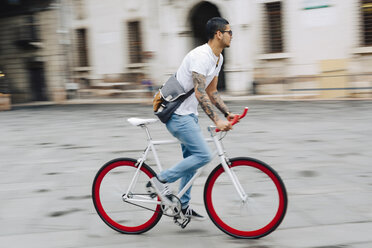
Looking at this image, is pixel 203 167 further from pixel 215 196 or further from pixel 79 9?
pixel 79 9

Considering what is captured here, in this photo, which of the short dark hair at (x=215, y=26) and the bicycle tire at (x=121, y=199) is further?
the bicycle tire at (x=121, y=199)

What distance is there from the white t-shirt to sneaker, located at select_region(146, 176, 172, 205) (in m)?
0.57

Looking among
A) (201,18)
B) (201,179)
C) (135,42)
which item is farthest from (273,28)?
(201,179)

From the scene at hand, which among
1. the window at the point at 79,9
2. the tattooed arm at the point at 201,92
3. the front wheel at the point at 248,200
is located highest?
the window at the point at 79,9

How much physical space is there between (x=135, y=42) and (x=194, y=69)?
15.7 m

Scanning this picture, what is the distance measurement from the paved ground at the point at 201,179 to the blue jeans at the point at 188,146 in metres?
0.54

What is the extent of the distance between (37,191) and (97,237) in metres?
1.81

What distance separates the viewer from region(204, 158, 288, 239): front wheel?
11.4 feet

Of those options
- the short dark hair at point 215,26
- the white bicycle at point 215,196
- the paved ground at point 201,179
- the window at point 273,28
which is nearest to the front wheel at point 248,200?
the white bicycle at point 215,196

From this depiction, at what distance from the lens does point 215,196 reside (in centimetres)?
363

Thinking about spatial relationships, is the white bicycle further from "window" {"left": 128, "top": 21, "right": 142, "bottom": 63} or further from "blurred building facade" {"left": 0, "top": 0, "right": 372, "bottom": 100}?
"window" {"left": 128, "top": 21, "right": 142, "bottom": 63}

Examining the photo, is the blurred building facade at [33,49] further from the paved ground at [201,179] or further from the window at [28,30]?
the paved ground at [201,179]

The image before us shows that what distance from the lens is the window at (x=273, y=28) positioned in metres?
16.2

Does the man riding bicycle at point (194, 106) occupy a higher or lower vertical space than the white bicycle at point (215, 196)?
higher
